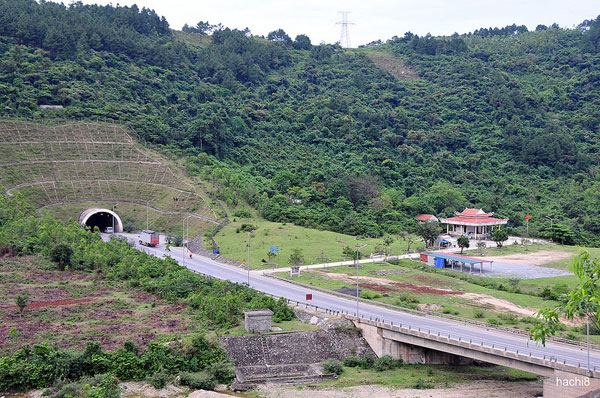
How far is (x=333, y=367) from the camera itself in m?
37.5

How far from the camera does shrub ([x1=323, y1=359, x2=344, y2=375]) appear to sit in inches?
1473

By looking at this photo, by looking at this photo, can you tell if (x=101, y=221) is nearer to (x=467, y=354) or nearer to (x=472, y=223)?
(x=472, y=223)

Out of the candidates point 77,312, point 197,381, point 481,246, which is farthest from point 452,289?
point 77,312

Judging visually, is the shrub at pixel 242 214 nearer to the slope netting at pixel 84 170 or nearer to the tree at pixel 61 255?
the slope netting at pixel 84 170

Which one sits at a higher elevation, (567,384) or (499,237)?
(499,237)

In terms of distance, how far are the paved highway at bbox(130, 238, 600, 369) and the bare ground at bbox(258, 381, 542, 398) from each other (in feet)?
8.12

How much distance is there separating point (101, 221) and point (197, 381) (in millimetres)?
55270

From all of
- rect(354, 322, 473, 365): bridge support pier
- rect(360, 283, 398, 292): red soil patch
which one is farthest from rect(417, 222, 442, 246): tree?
rect(354, 322, 473, 365): bridge support pier

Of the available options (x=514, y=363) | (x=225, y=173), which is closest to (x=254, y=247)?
(x=225, y=173)

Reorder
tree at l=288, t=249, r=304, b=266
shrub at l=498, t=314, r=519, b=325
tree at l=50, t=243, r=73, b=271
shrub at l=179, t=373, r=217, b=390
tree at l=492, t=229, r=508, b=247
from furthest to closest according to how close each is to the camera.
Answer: tree at l=492, t=229, r=508, b=247
tree at l=288, t=249, r=304, b=266
tree at l=50, t=243, r=73, b=271
shrub at l=498, t=314, r=519, b=325
shrub at l=179, t=373, r=217, b=390

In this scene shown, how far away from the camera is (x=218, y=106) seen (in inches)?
4835

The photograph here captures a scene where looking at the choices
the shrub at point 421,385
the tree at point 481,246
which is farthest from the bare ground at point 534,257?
the shrub at point 421,385

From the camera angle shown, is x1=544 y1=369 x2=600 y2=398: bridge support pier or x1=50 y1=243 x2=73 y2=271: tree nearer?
x1=544 y1=369 x2=600 y2=398: bridge support pier

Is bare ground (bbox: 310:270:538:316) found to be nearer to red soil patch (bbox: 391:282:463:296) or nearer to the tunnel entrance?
red soil patch (bbox: 391:282:463:296)
